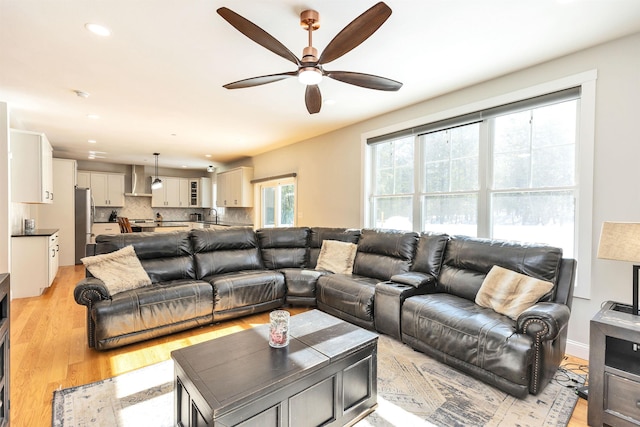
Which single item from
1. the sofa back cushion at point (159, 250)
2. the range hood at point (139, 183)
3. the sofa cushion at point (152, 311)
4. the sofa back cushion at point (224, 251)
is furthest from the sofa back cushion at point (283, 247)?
the range hood at point (139, 183)

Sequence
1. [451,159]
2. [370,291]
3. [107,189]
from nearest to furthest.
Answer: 1. [370,291]
2. [451,159]
3. [107,189]

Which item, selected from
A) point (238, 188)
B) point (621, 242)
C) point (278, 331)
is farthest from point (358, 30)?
point (238, 188)

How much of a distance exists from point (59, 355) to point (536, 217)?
450 centimetres

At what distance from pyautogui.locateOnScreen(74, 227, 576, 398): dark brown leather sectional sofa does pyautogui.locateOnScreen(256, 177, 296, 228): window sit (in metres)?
2.02

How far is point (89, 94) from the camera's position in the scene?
344 centimetres

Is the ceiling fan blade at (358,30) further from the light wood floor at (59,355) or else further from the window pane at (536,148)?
the light wood floor at (59,355)

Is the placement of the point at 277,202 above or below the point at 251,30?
below

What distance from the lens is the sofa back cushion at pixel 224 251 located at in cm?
366

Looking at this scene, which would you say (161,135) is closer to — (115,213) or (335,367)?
(115,213)

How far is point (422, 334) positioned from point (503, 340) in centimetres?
65

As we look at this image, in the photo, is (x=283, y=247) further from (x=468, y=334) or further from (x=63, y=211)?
(x=63, y=211)

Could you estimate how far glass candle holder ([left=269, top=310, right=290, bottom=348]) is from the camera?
1.82 meters

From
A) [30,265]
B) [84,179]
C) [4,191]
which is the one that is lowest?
[30,265]

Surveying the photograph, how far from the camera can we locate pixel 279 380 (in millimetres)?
1471
